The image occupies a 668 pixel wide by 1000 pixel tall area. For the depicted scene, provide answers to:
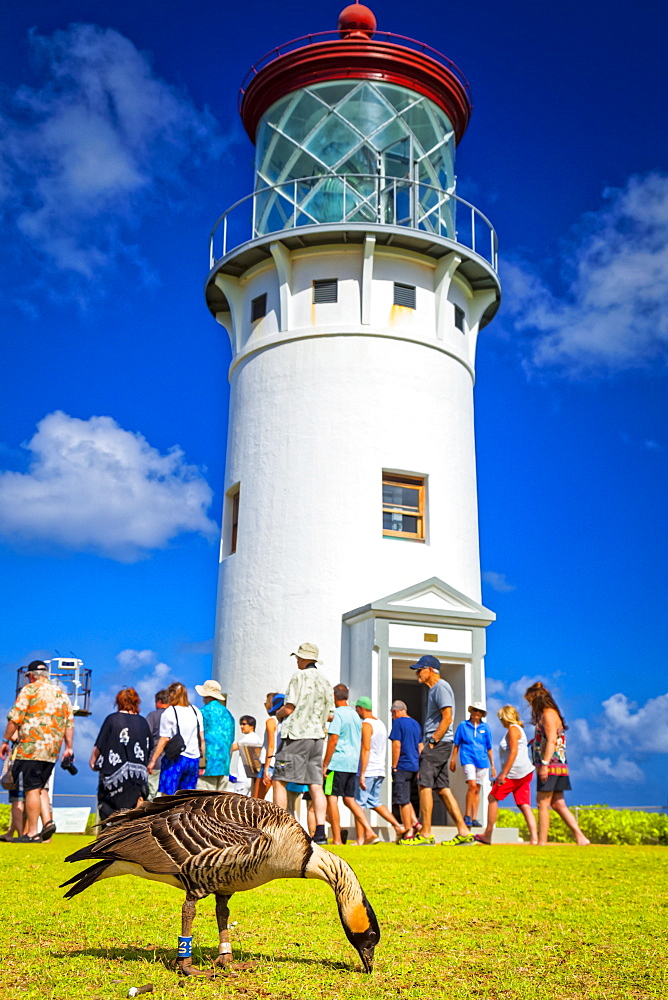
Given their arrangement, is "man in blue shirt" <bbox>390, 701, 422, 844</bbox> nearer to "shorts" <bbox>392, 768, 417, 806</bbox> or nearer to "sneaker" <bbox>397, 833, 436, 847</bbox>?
"shorts" <bbox>392, 768, 417, 806</bbox>

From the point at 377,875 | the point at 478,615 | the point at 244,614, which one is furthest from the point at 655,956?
the point at 244,614

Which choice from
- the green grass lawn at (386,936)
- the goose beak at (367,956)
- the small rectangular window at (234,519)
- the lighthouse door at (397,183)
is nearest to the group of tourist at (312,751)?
the green grass lawn at (386,936)

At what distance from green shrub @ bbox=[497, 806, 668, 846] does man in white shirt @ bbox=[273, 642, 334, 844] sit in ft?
19.6

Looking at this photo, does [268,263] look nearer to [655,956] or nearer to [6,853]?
[6,853]

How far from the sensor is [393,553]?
18.1 metres

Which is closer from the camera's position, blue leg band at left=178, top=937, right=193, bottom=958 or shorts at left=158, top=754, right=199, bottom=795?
blue leg band at left=178, top=937, right=193, bottom=958

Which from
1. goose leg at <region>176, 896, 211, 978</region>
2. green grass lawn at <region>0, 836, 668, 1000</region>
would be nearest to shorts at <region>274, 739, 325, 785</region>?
green grass lawn at <region>0, 836, 668, 1000</region>

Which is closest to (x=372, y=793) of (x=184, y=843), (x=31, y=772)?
(x=31, y=772)

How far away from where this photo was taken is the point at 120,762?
10875 millimetres

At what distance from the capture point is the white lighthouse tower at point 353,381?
695 inches

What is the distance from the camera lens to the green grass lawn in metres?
4.82

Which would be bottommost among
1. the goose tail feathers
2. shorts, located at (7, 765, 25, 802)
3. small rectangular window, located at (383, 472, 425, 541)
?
the goose tail feathers

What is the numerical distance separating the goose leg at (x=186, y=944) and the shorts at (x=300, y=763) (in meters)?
6.53

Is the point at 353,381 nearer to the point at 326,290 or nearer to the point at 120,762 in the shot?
the point at 326,290
